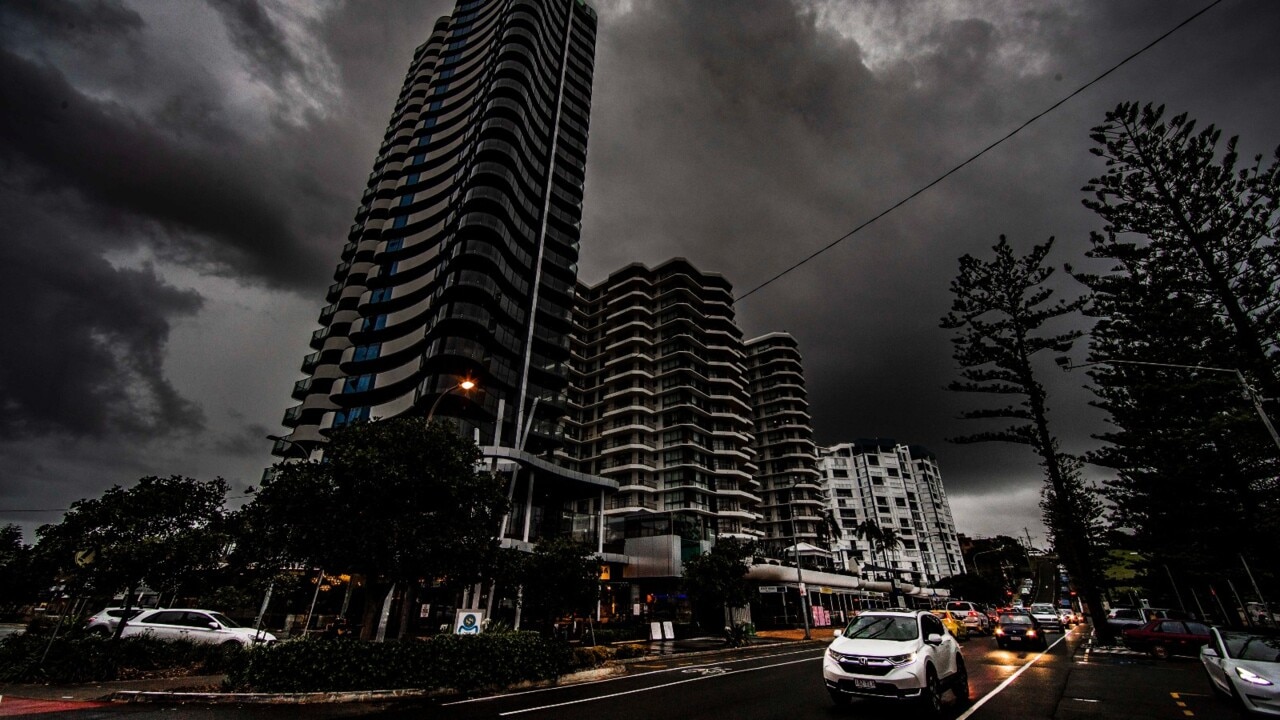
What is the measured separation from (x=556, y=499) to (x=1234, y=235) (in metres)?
40.2

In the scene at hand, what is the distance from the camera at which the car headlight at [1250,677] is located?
931cm

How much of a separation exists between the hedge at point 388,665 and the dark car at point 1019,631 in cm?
2163

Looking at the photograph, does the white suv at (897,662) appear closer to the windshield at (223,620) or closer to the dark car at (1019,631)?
the dark car at (1019,631)

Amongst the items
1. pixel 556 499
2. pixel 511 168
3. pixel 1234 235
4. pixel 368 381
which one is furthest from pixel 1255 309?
pixel 368 381

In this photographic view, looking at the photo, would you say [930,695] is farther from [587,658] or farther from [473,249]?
[473,249]

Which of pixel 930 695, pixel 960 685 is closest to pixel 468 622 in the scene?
pixel 930 695

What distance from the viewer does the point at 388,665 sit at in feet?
37.8

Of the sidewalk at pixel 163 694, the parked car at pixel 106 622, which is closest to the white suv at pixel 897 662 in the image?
the sidewalk at pixel 163 694

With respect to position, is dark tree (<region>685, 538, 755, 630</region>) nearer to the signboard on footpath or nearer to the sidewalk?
the signboard on footpath

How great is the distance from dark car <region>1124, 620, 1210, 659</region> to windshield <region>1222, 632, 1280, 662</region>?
1421 centimetres

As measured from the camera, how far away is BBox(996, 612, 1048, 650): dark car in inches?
879

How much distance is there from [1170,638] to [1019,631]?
5347mm

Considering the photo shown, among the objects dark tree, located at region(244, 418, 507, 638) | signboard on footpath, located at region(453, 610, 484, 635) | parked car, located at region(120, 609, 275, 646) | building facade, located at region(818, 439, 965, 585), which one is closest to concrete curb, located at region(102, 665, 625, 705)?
dark tree, located at region(244, 418, 507, 638)

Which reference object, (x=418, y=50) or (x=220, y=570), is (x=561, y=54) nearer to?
(x=418, y=50)
